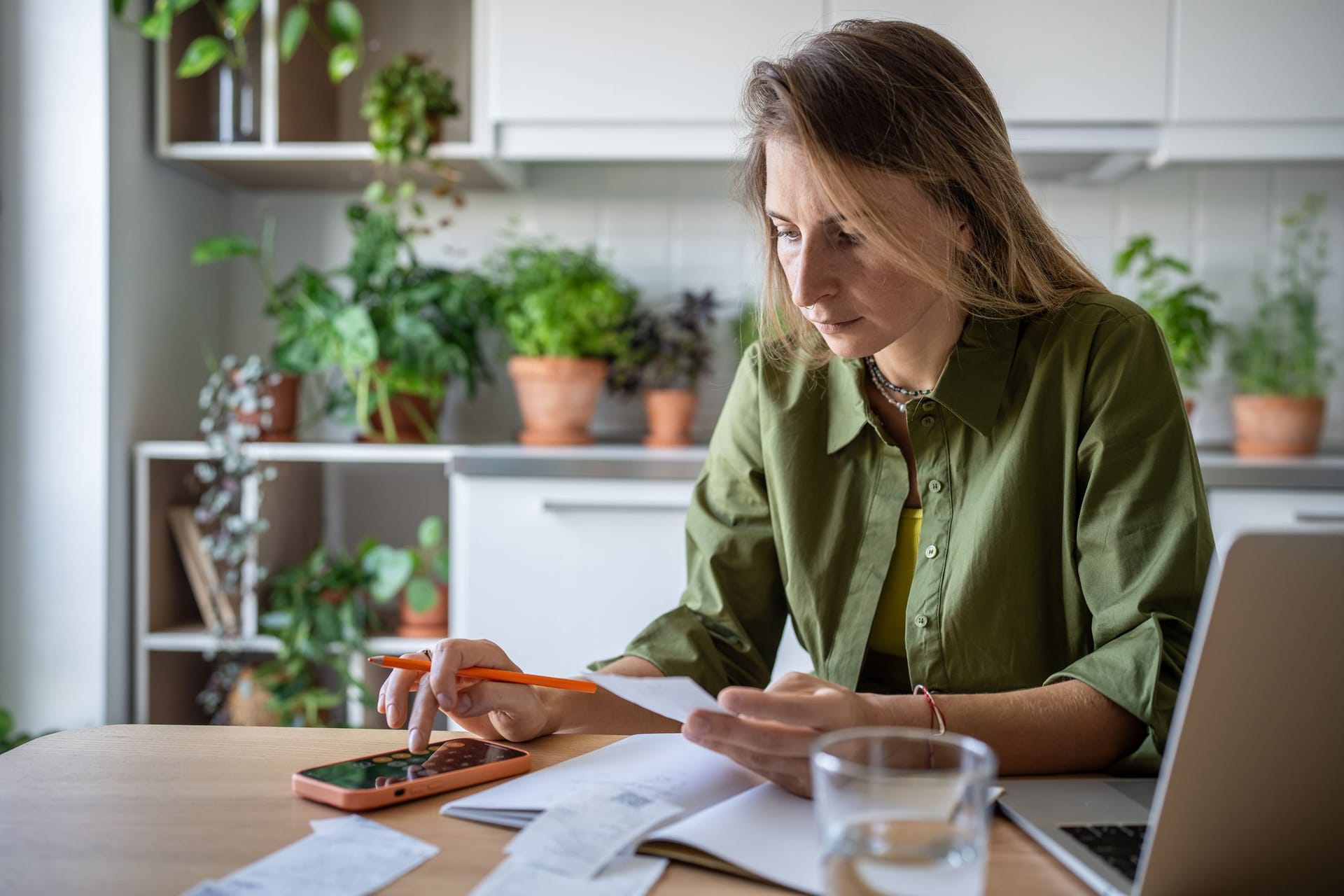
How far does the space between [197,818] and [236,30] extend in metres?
1.95

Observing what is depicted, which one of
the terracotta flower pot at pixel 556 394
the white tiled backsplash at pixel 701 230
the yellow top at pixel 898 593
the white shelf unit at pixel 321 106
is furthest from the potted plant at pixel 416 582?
the yellow top at pixel 898 593

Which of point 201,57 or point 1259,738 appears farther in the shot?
point 201,57

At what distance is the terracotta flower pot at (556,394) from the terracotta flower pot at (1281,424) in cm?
130

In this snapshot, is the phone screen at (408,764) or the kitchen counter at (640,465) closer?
the phone screen at (408,764)

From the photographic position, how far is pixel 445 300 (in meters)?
2.35

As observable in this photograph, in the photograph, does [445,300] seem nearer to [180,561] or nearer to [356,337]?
[356,337]

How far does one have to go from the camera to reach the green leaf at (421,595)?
2.33 meters

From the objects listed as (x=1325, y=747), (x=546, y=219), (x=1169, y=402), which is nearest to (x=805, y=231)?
(x=1169, y=402)

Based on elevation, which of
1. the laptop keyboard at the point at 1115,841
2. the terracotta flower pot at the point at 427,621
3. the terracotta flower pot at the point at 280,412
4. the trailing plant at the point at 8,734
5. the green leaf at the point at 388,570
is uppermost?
the terracotta flower pot at the point at 280,412

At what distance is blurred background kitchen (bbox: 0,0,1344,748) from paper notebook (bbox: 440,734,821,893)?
1300 millimetres

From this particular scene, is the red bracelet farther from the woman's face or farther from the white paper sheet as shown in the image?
the woman's face

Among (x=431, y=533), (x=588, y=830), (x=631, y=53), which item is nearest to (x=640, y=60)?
(x=631, y=53)

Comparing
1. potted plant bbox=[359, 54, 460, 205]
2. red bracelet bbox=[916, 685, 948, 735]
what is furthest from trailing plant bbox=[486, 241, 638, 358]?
red bracelet bbox=[916, 685, 948, 735]

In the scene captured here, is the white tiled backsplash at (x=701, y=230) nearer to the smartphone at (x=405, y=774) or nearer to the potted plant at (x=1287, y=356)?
the potted plant at (x=1287, y=356)
